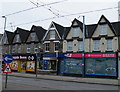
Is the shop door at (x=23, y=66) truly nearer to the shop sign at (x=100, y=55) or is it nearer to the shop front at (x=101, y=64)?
the shop front at (x=101, y=64)

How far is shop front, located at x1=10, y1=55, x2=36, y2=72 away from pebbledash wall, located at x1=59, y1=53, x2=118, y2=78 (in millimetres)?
6209

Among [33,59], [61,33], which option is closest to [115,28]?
[61,33]

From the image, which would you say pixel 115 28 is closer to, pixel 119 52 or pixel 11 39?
pixel 119 52

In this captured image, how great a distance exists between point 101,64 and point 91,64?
1.55 meters

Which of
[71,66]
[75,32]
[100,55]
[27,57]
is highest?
[75,32]

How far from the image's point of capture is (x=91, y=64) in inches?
1022

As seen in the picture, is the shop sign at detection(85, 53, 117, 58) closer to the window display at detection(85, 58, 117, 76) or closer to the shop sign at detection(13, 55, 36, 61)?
the window display at detection(85, 58, 117, 76)

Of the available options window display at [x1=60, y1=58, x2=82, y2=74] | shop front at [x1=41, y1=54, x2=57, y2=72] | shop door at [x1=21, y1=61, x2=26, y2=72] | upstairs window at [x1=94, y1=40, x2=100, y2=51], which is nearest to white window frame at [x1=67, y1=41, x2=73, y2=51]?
window display at [x1=60, y1=58, x2=82, y2=74]

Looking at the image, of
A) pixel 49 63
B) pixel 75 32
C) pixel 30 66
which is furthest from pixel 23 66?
pixel 75 32

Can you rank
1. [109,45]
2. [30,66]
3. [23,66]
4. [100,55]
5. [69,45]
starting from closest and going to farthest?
1. [100,55]
2. [109,45]
3. [69,45]
4. [30,66]
5. [23,66]

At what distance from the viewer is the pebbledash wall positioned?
78.9 feet

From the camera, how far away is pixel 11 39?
38.2 m

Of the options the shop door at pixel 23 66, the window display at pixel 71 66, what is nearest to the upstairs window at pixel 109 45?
the window display at pixel 71 66

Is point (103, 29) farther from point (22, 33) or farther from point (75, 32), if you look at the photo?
point (22, 33)
